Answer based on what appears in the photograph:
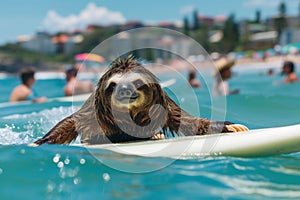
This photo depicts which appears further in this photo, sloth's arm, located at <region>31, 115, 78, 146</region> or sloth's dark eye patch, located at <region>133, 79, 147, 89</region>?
sloth's arm, located at <region>31, 115, 78, 146</region>

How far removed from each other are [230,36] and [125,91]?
56.4 m

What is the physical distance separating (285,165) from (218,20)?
315 ft

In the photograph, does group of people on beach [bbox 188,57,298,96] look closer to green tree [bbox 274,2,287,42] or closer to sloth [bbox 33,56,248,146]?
sloth [bbox 33,56,248,146]

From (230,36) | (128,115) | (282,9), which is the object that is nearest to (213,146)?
(128,115)

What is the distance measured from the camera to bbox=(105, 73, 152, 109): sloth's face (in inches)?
137

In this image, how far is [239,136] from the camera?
12.5ft

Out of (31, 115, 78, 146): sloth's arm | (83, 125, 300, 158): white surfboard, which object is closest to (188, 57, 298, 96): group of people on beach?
(83, 125, 300, 158): white surfboard

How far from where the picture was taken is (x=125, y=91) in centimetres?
347

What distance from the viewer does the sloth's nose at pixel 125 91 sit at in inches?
136

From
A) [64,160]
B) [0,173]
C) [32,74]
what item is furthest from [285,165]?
[32,74]

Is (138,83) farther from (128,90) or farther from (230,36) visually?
(230,36)

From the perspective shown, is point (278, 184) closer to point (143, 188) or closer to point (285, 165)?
point (285, 165)

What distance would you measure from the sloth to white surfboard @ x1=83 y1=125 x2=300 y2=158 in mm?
131

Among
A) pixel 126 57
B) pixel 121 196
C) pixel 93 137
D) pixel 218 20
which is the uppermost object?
pixel 218 20
